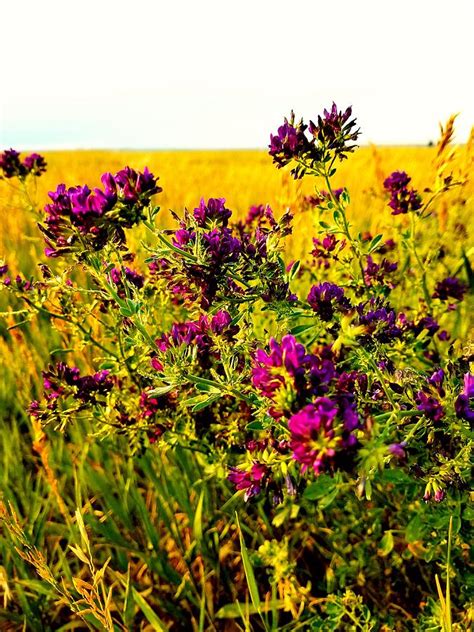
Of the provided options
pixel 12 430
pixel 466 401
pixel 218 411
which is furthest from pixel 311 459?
pixel 12 430

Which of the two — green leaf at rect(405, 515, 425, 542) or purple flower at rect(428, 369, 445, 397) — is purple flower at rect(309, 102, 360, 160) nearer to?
purple flower at rect(428, 369, 445, 397)

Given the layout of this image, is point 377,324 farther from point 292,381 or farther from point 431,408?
point 292,381

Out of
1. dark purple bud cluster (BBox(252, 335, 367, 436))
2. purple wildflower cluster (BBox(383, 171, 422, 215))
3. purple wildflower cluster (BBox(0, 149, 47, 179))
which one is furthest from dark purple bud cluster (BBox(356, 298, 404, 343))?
purple wildflower cluster (BBox(0, 149, 47, 179))

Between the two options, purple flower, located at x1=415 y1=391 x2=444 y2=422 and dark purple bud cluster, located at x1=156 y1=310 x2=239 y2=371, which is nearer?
purple flower, located at x1=415 y1=391 x2=444 y2=422

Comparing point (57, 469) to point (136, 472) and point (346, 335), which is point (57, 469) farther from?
point (346, 335)

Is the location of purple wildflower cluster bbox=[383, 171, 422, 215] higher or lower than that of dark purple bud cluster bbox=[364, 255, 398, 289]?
higher

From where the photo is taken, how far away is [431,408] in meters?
1.09

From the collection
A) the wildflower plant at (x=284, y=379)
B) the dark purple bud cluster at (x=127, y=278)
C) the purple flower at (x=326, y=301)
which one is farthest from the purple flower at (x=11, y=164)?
the purple flower at (x=326, y=301)

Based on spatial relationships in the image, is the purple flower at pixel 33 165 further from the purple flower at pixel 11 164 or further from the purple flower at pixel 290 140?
the purple flower at pixel 290 140

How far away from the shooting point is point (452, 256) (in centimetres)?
279

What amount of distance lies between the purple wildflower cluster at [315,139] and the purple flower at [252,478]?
736 millimetres

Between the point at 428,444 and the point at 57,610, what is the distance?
1.47 metres

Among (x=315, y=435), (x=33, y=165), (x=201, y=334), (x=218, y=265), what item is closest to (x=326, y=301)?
(x=218, y=265)

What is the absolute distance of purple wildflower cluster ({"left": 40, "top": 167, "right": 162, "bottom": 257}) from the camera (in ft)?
3.83
